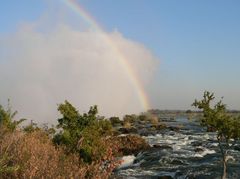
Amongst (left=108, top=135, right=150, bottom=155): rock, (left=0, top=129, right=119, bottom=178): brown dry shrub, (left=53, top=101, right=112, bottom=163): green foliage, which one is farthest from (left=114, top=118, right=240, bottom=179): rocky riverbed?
(left=0, top=129, right=119, bottom=178): brown dry shrub

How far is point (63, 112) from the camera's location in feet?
96.8

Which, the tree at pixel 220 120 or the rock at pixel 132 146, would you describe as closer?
the tree at pixel 220 120

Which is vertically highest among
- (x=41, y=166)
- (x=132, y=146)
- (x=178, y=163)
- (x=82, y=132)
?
(x=82, y=132)

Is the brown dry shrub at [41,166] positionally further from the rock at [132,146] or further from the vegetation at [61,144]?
the rock at [132,146]

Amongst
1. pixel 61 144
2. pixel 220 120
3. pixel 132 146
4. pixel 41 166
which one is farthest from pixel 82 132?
pixel 132 146

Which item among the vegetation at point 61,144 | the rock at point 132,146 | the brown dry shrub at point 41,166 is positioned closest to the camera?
the brown dry shrub at point 41,166

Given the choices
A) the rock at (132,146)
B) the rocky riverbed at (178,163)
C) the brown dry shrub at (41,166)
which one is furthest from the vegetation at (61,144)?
the rock at (132,146)

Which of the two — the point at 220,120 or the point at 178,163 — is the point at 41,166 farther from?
the point at 178,163

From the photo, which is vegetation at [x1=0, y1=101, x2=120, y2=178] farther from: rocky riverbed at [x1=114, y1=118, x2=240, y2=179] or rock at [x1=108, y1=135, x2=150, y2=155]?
rock at [x1=108, y1=135, x2=150, y2=155]

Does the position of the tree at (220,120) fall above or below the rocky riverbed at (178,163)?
above

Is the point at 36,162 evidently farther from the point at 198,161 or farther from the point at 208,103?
the point at 198,161

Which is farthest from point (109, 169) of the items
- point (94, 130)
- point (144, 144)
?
point (144, 144)

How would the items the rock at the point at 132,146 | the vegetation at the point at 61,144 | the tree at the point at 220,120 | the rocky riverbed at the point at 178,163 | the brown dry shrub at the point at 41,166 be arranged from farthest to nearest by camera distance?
the rock at the point at 132,146 → the rocky riverbed at the point at 178,163 → the tree at the point at 220,120 → the vegetation at the point at 61,144 → the brown dry shrub at the point at 41,166

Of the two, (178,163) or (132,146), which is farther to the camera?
(132,146)
